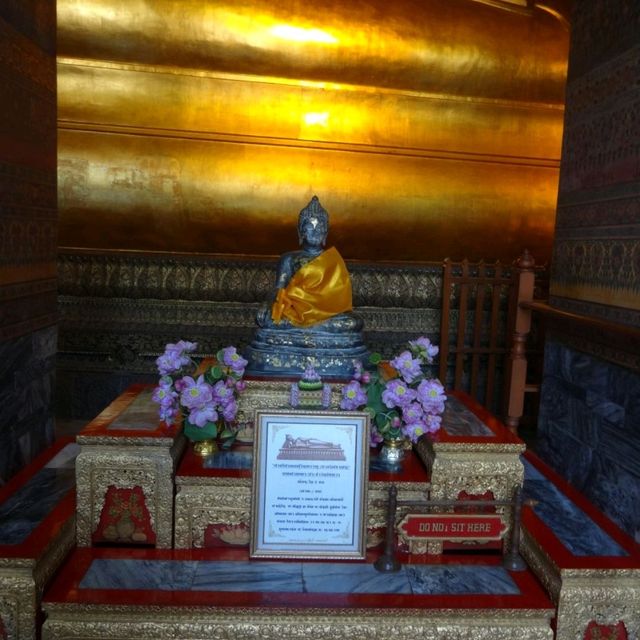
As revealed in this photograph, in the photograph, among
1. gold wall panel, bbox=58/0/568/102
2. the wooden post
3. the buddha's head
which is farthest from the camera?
gold wall panel, bbox=58/0/568/102

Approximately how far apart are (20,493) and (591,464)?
2368 mm

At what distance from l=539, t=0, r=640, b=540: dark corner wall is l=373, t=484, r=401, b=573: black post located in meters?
1.18

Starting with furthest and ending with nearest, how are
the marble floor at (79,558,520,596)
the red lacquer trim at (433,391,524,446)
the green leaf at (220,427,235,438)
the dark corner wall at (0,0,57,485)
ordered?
1. the dark corner wall at (0,0,57,485)
2. the green leaf at (220,427,235,438)
3. the red lacquer trim at (433,391,524,446)
4. the marble floor at (79,558,520,596)

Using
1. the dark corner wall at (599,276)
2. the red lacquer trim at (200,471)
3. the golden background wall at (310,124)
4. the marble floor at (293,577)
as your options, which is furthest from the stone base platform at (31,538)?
the golden background wall at (310,124)

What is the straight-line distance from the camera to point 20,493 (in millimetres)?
2217

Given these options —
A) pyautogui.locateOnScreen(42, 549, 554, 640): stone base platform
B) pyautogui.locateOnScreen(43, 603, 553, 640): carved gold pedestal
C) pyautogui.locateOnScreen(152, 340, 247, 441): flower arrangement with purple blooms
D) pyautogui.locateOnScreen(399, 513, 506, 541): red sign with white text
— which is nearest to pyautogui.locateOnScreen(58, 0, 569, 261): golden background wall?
pyautogui.locateOnScreen(152, 340, 247, 441): flower arrangement with purple blooms

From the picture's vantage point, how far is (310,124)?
15.1ft

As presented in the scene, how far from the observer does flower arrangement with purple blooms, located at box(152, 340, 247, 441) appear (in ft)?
7.04

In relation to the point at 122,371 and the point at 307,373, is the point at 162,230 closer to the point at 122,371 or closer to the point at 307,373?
the point at 122,371

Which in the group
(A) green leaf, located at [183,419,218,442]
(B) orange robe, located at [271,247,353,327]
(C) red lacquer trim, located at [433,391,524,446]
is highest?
(B) orange robe, located at [271,247,353,327]

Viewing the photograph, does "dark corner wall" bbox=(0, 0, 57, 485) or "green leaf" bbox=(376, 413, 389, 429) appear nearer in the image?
"green leaf" bbox=(376, 413, 389, 429)

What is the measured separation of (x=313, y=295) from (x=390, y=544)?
1214mm

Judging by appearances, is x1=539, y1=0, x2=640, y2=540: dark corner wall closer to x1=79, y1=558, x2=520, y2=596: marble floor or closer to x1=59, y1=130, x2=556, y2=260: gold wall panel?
x1=79, y1=558, x2=520, y2=596: marble floor

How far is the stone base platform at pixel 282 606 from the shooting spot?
1744 mm
